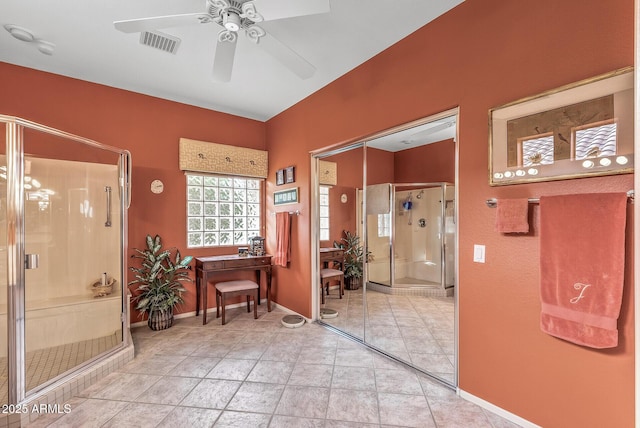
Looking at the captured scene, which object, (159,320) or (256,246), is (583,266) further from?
(159,320)

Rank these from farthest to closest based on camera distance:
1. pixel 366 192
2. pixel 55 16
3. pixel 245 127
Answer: pixel 245 127
pixel 366 192
pixel 55 16

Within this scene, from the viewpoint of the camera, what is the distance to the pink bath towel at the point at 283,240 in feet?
12.7

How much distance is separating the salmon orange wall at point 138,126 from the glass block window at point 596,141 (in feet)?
12.6

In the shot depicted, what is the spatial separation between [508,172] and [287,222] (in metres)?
2.71

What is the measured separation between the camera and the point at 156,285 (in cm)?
329

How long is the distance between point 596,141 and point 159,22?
256 cm

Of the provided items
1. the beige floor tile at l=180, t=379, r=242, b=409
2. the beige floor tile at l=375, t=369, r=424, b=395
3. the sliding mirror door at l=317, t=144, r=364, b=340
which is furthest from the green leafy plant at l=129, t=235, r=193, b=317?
the beige floor tile at l=375, t=369, r=424, b=395

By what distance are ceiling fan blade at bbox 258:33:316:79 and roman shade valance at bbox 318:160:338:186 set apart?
136cm

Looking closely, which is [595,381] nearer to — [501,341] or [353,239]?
[501,341]

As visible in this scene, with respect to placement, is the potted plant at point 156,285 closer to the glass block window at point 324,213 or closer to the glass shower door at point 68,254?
the glass shower door at point 68,254

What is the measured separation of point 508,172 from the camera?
69.5 inches

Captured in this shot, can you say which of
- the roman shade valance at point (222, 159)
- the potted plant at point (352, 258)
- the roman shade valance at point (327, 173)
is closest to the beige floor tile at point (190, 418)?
the potted plant at point (352, 258)

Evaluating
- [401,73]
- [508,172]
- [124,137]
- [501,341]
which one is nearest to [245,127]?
[124,137]

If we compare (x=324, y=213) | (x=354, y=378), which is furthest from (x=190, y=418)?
(x=324, y=213)
